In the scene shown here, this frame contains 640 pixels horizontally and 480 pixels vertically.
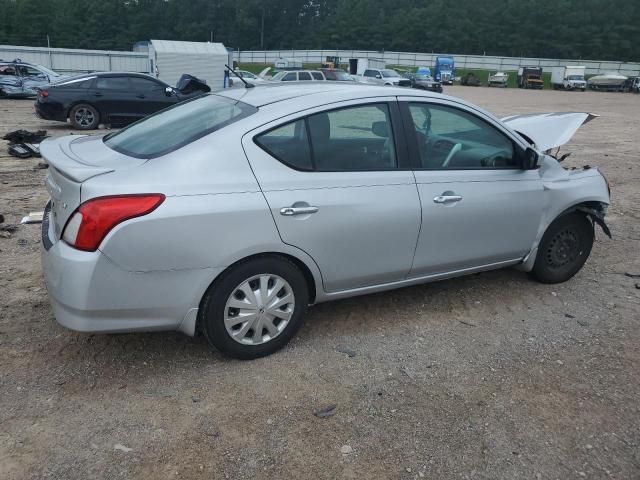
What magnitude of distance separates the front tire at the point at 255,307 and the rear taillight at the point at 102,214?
1.99 feet

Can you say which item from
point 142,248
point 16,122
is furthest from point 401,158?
point 16,122

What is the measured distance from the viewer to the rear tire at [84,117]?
44.9 ft

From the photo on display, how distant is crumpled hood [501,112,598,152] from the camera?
5.20 meters

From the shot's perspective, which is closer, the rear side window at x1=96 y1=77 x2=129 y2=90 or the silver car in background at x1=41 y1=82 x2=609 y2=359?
the silver car in background at x1=41 y1=82 x2=609 y2=359

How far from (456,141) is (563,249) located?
1.47 m

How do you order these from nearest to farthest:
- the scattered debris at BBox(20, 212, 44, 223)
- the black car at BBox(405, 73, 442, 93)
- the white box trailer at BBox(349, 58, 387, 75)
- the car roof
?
the car roof
the scattered debris at BBox(20, 212, 44, 223)
the black car at BBox(405, 73, 442, 93)
the white box trailer at BBox(349, 58, 387, 75)

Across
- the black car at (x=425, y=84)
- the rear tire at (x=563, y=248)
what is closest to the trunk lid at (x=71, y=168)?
the rear tire at (x=563, y=248)

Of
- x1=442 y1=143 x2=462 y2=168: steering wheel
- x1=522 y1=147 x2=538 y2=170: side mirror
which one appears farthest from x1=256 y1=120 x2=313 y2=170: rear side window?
x1=522 y1=147 x2=538 y2=170: side mirror

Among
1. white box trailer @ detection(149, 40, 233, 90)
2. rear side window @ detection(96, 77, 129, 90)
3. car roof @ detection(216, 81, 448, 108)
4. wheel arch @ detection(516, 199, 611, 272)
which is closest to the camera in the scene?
car roof @ detection(216, 81, 448, 108)

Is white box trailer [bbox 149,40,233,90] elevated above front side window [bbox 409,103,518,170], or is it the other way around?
white box trailer [bbox 149,40,233,90]

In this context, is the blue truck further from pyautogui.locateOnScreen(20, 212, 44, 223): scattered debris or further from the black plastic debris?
pyautogui.locateOnScreen(20, 212, 44, 223): scattered debris

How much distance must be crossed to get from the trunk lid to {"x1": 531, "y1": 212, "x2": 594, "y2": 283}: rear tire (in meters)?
3.27

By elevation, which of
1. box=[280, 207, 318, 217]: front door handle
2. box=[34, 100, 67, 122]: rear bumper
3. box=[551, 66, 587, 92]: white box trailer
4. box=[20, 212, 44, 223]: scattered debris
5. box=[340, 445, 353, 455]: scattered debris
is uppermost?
box=[551, 66, 587, 92]: white box trailer

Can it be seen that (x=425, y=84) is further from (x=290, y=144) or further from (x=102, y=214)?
(x=102, y=214)
